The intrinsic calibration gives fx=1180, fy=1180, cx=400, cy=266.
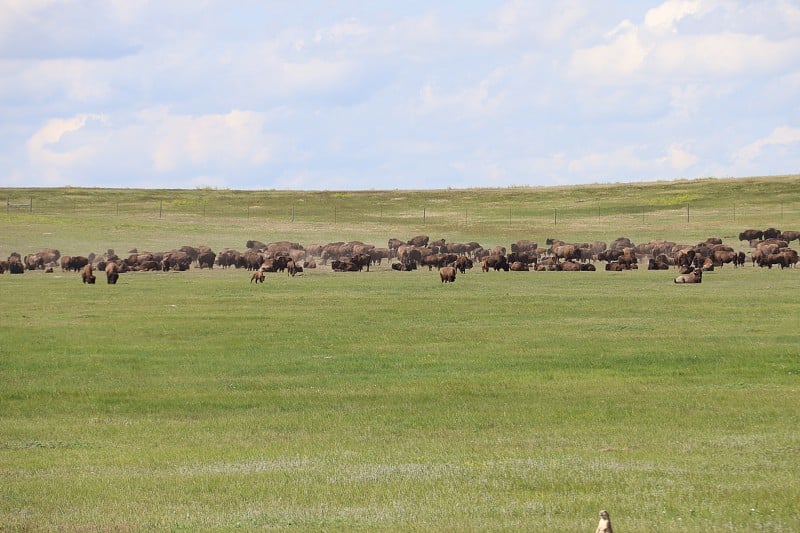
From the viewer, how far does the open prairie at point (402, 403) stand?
13.6 meters

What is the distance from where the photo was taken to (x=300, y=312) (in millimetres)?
40031

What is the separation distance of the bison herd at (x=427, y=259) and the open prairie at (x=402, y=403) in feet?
18.8

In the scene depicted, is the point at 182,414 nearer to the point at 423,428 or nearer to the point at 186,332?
the point at 423,428

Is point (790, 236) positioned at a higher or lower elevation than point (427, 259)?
higher

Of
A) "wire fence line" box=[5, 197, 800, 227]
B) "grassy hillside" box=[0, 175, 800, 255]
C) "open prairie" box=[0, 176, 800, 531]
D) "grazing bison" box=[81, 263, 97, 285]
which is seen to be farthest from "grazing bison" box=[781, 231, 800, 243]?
"grazing bison" box=[81, 263, 97, 285]

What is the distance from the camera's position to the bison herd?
62.2 meters

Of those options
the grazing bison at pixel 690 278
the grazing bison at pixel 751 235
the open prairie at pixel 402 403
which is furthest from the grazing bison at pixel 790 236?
the grazing bison at pixel 690 278

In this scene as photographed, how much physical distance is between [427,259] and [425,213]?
172 ft

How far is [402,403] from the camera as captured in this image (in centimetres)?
2258

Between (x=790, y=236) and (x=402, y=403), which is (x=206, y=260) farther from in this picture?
(x=402, y=403)

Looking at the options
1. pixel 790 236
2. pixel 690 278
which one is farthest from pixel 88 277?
pixel 790 236

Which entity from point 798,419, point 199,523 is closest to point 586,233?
point 798,419

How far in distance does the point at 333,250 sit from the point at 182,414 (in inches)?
2071

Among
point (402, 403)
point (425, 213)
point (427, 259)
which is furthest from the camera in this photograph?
point (425, 213)
